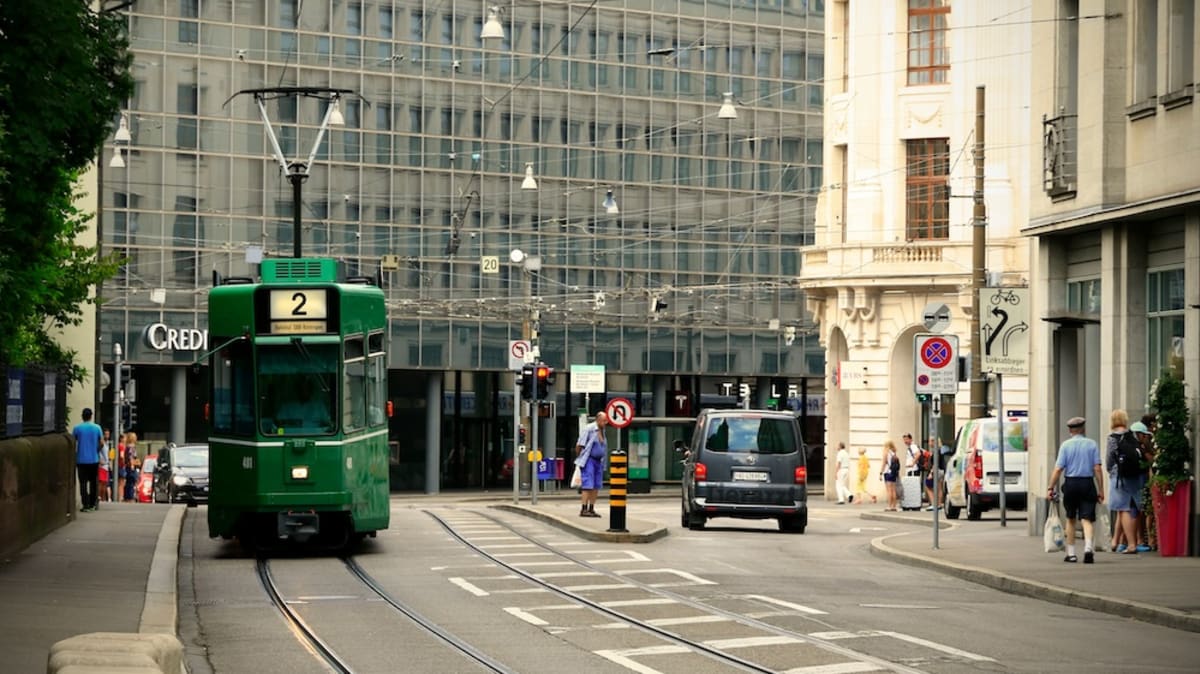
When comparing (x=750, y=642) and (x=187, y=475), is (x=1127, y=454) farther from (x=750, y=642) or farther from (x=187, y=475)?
(x=187, y=475)

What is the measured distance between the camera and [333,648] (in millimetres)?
15641

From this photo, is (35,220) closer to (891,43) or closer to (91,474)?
(91,474)

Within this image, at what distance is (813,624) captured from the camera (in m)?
17.2

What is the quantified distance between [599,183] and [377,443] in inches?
1912

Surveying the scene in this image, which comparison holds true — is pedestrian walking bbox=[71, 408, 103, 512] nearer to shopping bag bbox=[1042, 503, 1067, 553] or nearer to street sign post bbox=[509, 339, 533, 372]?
street sign post bbox=[509, 339, 533, 372]

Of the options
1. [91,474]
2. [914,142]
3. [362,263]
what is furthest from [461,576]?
[362,263]

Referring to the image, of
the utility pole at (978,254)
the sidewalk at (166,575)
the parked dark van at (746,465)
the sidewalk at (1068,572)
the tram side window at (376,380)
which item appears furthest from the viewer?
the utility pole at (978,254)

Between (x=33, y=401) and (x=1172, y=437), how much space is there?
1453 cm

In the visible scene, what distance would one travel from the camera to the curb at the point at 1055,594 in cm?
1767

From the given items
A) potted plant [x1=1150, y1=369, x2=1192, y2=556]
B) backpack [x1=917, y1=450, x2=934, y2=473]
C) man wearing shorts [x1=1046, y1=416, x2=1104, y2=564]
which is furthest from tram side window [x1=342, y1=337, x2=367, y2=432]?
backpack [x1=917, y1=450, x2=934, y2=473]

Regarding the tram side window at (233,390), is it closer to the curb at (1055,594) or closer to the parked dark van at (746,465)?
the curb at (1055,594)

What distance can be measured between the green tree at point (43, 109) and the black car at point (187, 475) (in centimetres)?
2577

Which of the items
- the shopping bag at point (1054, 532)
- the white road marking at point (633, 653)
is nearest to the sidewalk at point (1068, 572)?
the shopping bag at point (1054, 532)

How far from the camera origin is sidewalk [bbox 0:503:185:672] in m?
15.4
